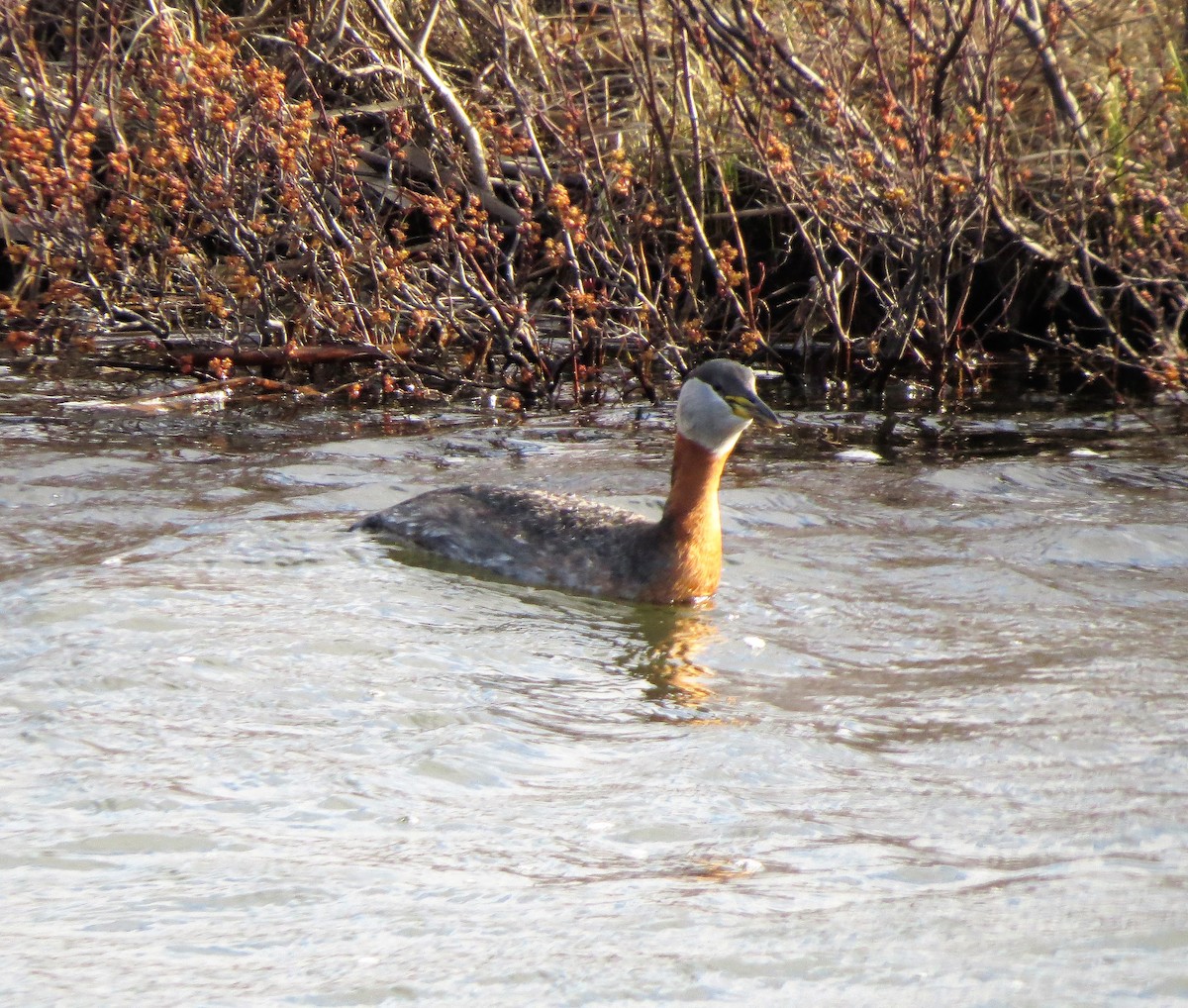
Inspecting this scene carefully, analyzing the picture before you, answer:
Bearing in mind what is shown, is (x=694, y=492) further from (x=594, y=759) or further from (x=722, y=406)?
(x=594, y=759)

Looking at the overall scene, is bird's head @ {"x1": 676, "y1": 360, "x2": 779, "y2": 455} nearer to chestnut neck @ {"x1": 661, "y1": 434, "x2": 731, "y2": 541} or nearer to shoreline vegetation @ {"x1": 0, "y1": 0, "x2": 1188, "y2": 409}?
chestnut neck @ {"x1": 661, "y1": 434, "x2": 731, "y2": 541}

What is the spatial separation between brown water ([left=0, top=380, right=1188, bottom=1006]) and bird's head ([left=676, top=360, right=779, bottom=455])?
643mm

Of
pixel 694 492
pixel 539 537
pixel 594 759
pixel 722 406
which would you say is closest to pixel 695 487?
pixel 694 492

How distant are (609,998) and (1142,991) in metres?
1.06

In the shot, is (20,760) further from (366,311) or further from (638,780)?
(366,311)

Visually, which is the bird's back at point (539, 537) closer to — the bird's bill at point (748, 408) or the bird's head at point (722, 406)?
the bird's head at point (722, 406)

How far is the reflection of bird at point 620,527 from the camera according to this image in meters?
6.96

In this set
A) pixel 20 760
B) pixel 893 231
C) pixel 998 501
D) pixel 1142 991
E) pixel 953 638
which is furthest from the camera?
pixel 893 231

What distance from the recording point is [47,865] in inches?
146

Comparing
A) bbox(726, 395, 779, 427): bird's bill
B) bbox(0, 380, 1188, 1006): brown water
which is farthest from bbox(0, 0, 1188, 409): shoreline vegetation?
bbox(726, 395, 779, 427): bird's bill

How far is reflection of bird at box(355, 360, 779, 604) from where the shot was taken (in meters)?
6.96

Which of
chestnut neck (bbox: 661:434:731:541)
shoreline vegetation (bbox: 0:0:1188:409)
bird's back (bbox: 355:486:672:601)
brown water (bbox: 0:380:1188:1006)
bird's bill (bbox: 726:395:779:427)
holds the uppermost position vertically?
shoreline vegetation (bbox: 0:0:1188:409)

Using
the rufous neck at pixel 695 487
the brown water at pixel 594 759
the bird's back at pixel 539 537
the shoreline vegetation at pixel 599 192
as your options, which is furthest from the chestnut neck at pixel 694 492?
the shoreline vegetation at pixel 599 192

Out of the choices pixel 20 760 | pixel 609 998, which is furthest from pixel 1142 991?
pixel 20 760
